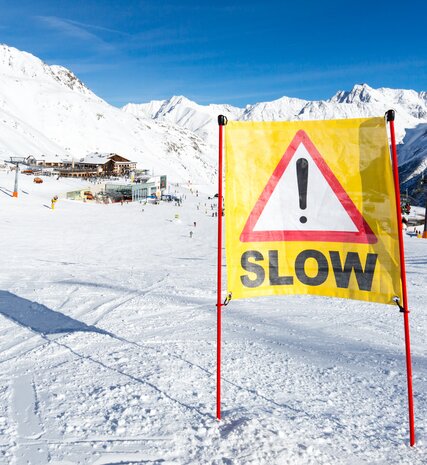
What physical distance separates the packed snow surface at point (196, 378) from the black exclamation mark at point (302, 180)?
7.33 ft

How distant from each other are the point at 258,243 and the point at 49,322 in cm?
504

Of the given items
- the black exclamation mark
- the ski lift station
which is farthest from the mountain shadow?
the ski lift station

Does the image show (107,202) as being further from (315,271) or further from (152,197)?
(315,271)

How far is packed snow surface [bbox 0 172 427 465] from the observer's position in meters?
3.75

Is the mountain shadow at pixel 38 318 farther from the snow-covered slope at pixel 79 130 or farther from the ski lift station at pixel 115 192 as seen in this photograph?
the snow-covered slope at pixel 79 130

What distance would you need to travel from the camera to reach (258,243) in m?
4.07

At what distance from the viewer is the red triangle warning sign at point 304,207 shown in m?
3.91

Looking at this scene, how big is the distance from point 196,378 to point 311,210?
268cm

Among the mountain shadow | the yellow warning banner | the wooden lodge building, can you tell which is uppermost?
the wooden lodge building

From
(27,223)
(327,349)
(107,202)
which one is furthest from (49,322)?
(107,202)

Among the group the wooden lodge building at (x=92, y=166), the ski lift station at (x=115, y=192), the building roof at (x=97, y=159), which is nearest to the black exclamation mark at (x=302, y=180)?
the ski lift station at (x=115, y=192)

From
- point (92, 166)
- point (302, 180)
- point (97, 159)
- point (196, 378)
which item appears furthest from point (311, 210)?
point (97, 159)

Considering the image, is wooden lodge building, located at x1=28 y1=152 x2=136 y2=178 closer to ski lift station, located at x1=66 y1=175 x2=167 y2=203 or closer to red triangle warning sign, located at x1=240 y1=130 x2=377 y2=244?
ski lift station, located at x1=66 y1=175 x2=167 y2=203

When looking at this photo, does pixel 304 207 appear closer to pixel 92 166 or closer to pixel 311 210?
pixel 311 210
